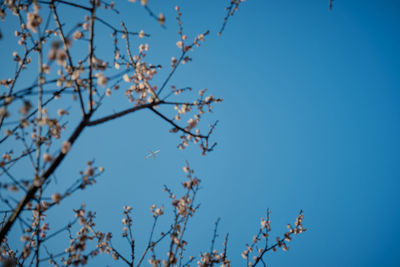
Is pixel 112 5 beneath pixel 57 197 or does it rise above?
above

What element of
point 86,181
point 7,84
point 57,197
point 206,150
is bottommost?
point 57,197

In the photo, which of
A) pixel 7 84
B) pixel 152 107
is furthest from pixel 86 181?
pixel 7 84

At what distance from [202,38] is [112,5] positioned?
226cm

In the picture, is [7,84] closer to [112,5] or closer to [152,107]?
[112,5]

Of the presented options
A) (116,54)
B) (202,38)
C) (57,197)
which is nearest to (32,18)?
(116,54)

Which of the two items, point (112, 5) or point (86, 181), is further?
point (112, 5)

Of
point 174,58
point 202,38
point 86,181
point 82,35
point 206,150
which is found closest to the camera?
point 86,181

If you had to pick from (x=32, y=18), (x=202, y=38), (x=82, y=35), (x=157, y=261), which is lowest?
(x=157, y=261)

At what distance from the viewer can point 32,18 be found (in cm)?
286

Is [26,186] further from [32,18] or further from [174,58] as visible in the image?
[174,58]

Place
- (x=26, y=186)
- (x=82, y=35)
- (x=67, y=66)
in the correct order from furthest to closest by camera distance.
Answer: (x=82, y=35) → (x=67, y=66) → (x=26, y=186)

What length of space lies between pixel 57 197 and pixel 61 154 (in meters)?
0.61

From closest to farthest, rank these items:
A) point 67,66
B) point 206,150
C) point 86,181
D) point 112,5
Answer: point 86,181 < point 67,66 < point 112,5 < point 206,150

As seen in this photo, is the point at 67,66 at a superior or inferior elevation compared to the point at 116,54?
inferior
